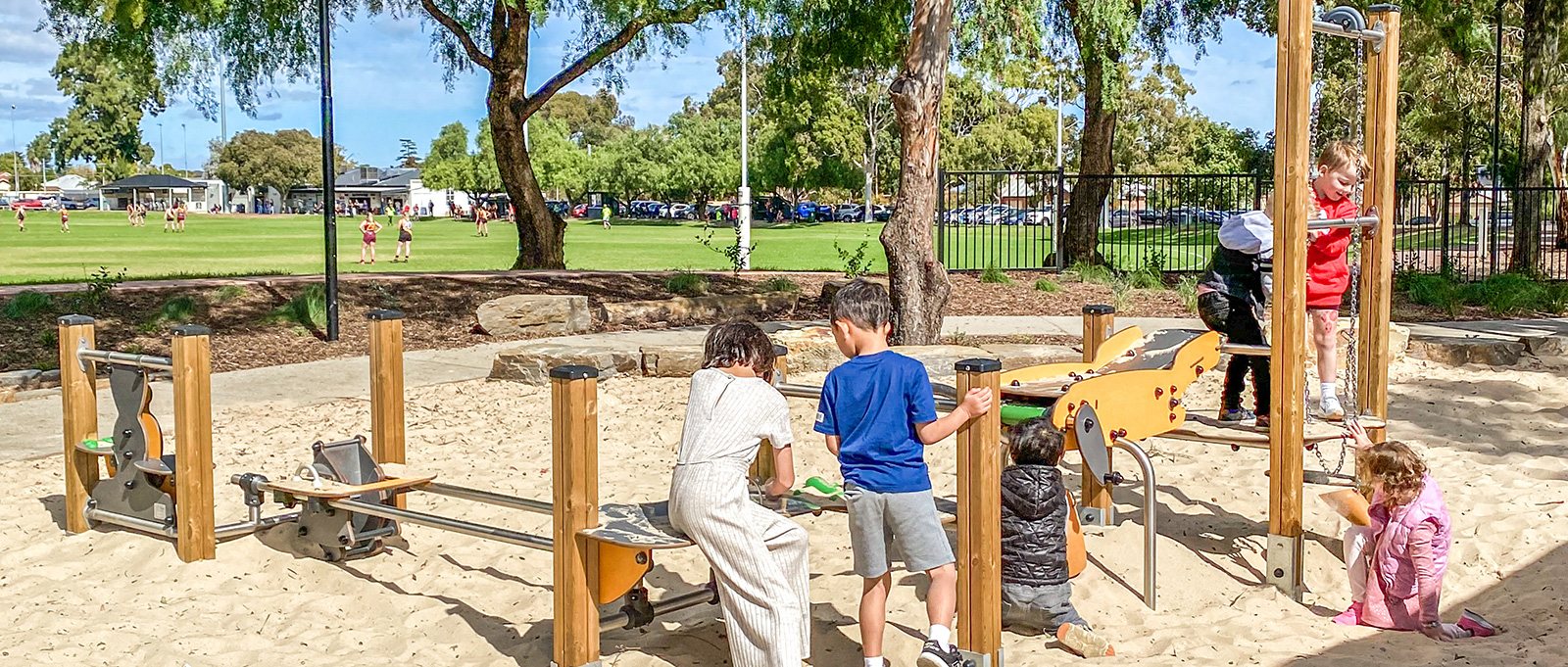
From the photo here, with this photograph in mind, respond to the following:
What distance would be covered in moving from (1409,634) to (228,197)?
105m

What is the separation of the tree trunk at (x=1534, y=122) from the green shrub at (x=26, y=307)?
695 inches

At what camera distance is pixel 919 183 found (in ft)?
35.9

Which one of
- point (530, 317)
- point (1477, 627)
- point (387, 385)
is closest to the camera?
point (1477, 627)

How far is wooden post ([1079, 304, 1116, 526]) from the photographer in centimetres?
612

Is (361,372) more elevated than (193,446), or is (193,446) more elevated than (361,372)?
(193,446)

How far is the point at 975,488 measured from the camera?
13.6 feet

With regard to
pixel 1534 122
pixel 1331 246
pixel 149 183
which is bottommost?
pixel 1331 246

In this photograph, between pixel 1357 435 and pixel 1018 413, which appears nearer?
pixel 1018 413

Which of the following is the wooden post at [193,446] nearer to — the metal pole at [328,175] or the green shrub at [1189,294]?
the metal pole at [328,175]

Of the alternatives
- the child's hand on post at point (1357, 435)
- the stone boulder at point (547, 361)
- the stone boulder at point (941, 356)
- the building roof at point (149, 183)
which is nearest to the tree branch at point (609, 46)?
the stone boulder at point (547, 361)

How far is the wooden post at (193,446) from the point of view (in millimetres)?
5664

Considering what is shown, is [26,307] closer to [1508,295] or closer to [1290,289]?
[1290,289]

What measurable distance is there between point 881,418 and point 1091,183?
1561cm

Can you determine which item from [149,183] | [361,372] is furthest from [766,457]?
[149,183]
